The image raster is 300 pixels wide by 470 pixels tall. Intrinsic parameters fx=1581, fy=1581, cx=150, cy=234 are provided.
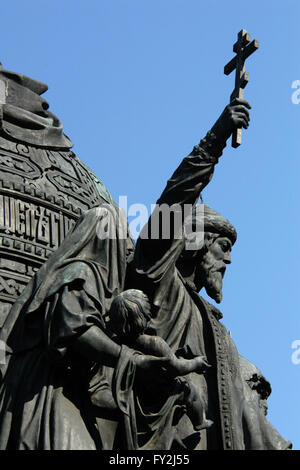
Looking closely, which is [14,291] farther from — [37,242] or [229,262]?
[229,262]

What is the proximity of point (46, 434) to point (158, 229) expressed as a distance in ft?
7.90

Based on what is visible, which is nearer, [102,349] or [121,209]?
[102,349]

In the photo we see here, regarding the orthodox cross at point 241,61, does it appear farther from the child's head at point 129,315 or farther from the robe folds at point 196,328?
the child's head at point 129,315

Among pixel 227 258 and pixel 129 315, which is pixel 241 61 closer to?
pixel 227 258

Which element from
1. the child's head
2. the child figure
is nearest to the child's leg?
the child figure

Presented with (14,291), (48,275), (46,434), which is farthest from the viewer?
(14,291)

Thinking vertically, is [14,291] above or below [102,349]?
above

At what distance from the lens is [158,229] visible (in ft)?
49.1

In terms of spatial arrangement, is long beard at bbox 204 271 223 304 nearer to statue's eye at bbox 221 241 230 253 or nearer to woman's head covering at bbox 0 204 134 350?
statue's eye at bbox 221 241 230 253

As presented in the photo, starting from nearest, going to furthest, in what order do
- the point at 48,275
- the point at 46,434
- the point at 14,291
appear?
the point at 46,434
the point at 48,275
the point at 14,291

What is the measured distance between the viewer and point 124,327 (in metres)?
14.3
